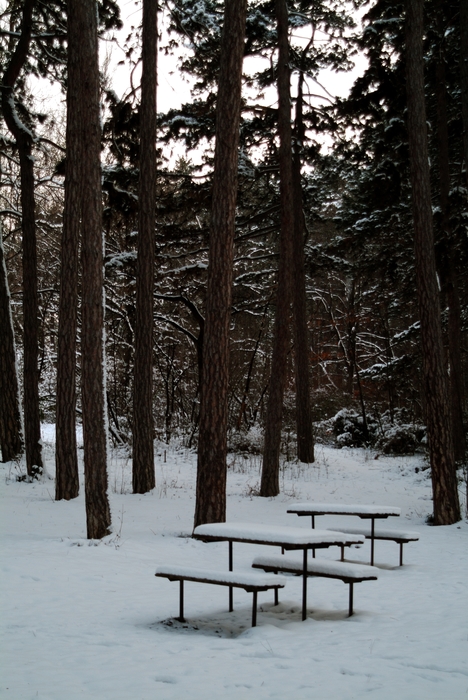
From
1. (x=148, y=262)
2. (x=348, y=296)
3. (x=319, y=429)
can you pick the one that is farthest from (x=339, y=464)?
(x=348, y=296)

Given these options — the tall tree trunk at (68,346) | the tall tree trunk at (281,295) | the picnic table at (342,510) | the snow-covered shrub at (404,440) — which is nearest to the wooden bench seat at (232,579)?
the picnic table at (342,510)

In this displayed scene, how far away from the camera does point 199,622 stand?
19.3 ft

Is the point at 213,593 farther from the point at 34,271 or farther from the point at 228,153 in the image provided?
the point at 34,271

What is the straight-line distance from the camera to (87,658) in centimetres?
462

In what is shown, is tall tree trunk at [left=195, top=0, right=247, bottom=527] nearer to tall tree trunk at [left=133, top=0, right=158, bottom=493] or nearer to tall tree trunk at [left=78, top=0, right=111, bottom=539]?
tall tree trunk at [left=78, top=0, right=111, bottom=539]

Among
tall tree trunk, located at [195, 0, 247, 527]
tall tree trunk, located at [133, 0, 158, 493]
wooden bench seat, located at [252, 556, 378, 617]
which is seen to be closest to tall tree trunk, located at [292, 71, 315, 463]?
tall tree trunk, located at [133, 0, 158, 493]

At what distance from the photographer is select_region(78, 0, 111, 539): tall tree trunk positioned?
8648 millimetres

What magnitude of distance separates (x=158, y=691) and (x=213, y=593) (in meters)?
3.20

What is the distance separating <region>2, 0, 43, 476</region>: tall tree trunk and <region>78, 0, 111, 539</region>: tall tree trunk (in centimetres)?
617

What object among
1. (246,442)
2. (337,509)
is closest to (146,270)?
(337,509)

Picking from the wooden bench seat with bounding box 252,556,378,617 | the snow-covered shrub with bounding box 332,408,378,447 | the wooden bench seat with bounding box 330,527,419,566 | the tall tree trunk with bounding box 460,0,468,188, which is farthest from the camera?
the snow-covered shrub with bounding box 332,408,378,447

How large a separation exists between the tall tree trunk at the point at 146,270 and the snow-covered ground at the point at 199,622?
1.86 meters

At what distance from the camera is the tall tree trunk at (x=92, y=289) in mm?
8648

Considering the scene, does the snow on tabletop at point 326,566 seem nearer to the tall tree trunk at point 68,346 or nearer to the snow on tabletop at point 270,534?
the snow on tabletop at point 270,534
